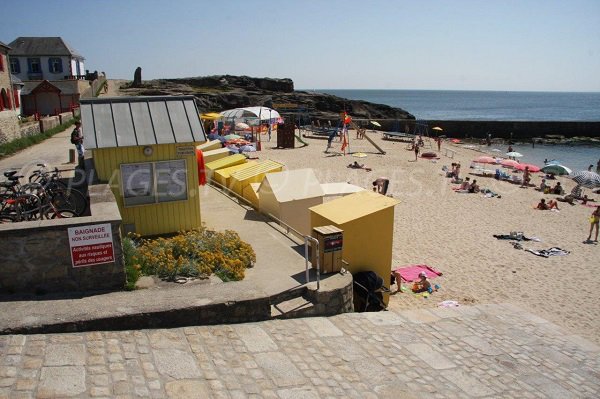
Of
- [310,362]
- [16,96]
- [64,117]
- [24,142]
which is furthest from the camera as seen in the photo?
[16,96]

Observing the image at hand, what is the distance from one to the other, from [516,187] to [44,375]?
1015 inches

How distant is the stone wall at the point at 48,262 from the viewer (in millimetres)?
5832

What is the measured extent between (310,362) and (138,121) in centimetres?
583

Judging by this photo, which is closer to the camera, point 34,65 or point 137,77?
point 34,65

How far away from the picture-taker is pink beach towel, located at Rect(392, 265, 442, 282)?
11791 millimetres

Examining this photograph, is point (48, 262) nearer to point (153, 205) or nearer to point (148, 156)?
point (153, 205)

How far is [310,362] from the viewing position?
18.4 feet

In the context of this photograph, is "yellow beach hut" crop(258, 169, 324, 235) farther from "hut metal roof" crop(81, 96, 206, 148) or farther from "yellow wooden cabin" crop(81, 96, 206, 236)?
"hut metal roof" crop(81, 96, 206, 148)

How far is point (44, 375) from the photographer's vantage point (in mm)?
4457

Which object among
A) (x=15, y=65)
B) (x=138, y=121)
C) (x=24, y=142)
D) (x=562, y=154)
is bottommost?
(x=562, y=154)

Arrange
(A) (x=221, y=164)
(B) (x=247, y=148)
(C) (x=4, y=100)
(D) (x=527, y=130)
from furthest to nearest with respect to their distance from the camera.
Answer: (D) (x=527, y=130)
(C) (x=4, y=100)
(B) (x=247, y=148)
(A) (x=221, y=164)

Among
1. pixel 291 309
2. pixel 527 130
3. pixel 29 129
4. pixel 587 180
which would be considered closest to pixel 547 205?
pixel 587 180

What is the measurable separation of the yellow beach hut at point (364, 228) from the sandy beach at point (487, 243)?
1.75 metres

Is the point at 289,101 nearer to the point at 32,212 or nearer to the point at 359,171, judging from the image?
the point at 359,171
